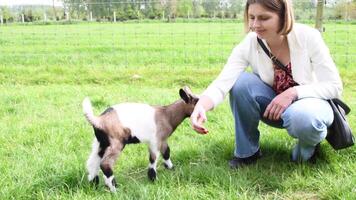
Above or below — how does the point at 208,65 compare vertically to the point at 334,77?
below

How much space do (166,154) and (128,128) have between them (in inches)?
20.0

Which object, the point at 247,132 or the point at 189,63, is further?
the point at 189,63

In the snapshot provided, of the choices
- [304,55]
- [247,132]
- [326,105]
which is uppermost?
[304,55]

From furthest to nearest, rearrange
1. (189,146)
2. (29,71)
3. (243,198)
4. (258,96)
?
(29,71) < (189,146) < (258,96) < (243,198)

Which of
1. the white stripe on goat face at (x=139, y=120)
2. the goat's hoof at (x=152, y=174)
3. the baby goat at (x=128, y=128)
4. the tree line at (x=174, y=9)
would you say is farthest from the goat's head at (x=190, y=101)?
the tree line at (x=174, y=9)

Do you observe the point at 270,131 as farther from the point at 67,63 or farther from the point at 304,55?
the point at 67,63

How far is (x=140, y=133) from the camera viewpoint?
3211mm

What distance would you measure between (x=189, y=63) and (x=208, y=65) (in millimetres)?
522

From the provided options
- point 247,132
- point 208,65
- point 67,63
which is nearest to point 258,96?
point 247,132

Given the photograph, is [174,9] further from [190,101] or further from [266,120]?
[190,101]

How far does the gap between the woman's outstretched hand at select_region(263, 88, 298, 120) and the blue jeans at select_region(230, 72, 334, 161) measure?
3 cm

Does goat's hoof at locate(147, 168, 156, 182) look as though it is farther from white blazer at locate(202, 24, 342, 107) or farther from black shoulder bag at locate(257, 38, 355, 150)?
black shoulder bag at locate(257, 38, 355, 150)

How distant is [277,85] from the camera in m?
3.62

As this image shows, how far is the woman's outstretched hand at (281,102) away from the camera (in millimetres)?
3316
